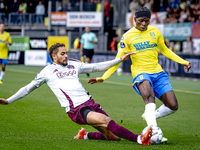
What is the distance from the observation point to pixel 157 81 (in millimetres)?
6043

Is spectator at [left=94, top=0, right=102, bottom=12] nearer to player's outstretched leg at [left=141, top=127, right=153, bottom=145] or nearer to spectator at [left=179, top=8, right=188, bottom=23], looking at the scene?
spectator at [left=179, top=8, right=188, bottom=23]

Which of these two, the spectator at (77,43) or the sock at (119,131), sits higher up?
the sock at (119,131)

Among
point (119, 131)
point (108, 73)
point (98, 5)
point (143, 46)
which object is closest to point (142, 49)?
point (143, 46)

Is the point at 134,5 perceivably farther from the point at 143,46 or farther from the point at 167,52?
the point at 143,46

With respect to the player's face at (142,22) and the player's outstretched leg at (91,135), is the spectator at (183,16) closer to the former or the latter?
the player's face at (142,22)

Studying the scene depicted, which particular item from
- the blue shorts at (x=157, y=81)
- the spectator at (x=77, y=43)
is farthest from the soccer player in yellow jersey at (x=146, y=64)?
the spectator at (x=77, y=43)

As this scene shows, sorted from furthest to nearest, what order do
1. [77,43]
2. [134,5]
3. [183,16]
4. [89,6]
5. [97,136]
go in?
[89,6] → [77,43] → [134,5] → [183,16] → [97,136]

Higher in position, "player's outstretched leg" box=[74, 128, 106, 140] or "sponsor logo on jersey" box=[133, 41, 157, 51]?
"sponsor logo on jersey" box=[133, 41, 157, 51]

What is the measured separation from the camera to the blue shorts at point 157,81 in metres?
5.95

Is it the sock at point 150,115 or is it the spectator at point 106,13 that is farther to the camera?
the spectator at point 106,13

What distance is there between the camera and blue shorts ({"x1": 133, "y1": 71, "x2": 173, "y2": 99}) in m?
5.95

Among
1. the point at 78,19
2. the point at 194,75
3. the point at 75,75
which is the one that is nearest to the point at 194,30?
the point at 194,75

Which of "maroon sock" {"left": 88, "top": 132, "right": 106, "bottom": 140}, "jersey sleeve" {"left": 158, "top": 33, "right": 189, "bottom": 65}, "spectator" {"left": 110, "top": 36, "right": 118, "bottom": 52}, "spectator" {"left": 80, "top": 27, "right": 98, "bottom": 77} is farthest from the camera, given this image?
"spectator" {"left": 110, "top": 36, "right": 118, "bottom": 52}

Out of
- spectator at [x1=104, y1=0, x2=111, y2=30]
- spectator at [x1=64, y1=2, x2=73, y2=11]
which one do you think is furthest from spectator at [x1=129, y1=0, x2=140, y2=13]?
spectator at [x1=64, y1=2, x2=73, y2=11]
